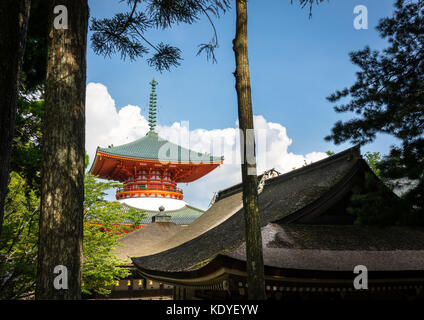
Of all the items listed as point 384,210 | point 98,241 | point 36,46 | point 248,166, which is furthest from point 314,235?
point 98,241

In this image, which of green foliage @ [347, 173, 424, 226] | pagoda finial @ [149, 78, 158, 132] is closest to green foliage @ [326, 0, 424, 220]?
green foliage @ [347, 173, 424, 226]

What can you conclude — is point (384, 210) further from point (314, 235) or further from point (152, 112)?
point (152, 112)

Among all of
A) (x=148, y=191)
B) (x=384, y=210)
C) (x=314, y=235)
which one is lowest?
(x=314, y=235)

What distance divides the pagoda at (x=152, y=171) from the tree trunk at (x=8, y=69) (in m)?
21.0

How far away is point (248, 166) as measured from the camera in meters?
3.64

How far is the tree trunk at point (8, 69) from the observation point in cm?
254

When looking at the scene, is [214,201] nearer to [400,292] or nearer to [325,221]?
[325,221]

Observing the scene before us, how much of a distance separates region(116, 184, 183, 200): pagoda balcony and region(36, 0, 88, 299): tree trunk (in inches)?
867

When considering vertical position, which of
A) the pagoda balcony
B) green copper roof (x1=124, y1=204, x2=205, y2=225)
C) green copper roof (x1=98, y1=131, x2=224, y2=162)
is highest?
green copper roof (x1=98, y1=131, x2=224, y2=162)

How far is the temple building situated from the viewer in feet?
14.5

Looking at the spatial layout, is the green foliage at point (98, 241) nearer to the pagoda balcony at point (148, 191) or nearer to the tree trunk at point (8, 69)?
the tree trunk at point (8, 69)

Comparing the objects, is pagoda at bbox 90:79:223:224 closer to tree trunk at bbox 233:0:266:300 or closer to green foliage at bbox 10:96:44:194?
green foliage at bbox 10:96:44:194

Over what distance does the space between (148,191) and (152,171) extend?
1827 mm

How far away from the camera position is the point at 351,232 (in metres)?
5.96
